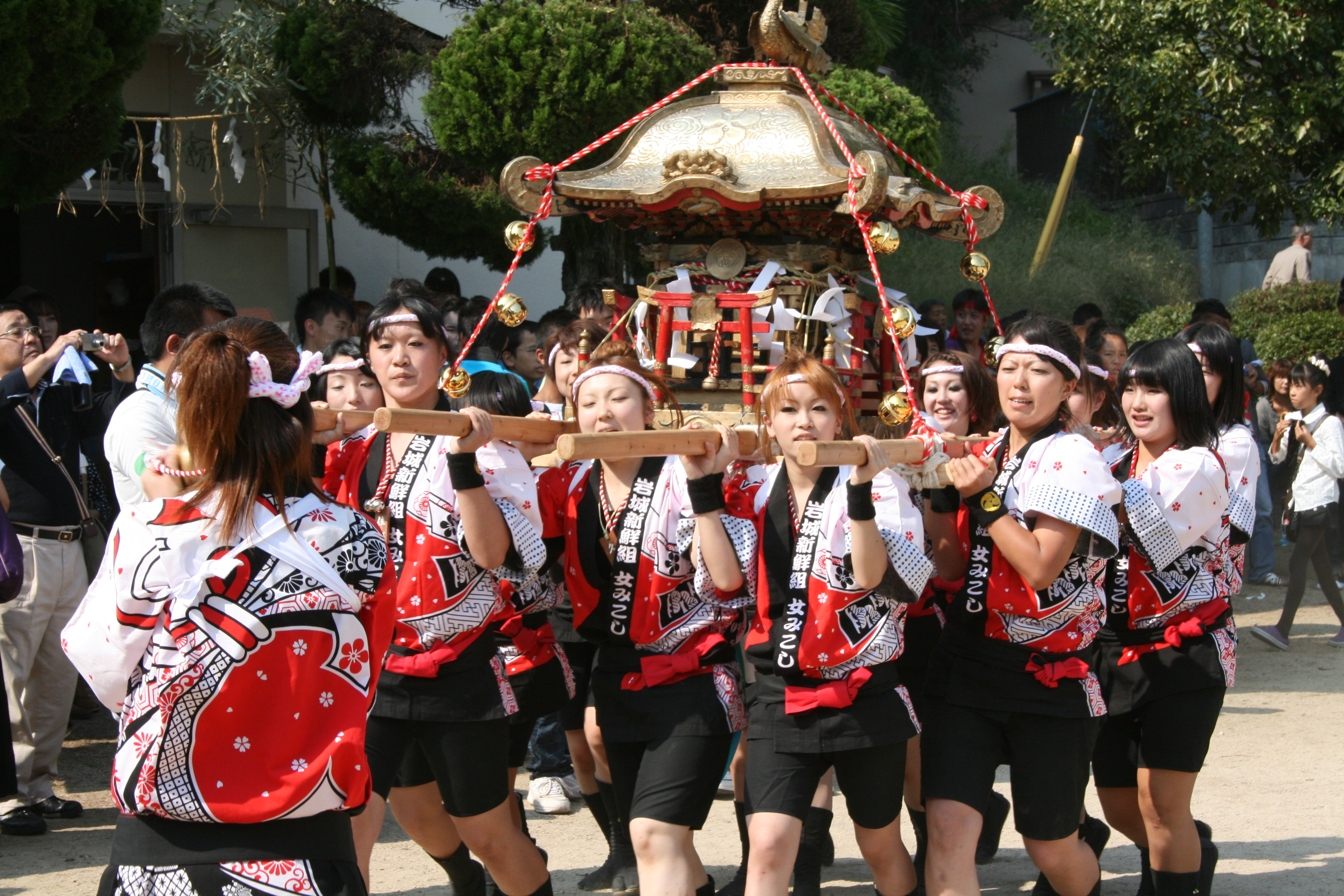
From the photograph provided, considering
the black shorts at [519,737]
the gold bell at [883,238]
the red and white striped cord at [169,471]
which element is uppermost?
the gold bell at [883,238]

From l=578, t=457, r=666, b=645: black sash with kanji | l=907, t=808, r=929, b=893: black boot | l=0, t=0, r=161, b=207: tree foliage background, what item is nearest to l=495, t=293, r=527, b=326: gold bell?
l=578, t=457, r=666, b=645: black sash with kanji

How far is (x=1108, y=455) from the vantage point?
3.47 m

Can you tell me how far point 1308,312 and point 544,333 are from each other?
6.65 meters

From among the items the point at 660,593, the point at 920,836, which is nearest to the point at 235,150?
the point at 660,593

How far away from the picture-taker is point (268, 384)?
2.07 metres

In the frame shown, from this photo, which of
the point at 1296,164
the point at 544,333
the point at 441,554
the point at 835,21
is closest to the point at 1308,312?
the point at 1296,164

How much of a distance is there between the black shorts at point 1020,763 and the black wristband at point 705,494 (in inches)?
29.8

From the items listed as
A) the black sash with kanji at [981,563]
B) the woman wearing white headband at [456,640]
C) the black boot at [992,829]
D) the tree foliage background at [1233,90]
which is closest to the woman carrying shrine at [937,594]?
the black boot at [992,829]

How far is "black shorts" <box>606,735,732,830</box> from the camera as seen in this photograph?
281cm

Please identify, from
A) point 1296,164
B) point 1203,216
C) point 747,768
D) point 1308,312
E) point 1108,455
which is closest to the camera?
point 747,768

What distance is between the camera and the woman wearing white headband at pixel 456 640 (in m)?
2.96

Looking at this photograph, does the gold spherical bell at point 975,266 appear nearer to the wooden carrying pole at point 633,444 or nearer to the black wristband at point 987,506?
the black wristband at point 987,506

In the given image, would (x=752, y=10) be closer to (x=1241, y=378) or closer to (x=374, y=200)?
(x=374, y=200)

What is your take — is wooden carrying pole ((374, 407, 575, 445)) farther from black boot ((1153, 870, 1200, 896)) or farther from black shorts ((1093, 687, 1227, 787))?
black boot ((1153, 870, 1200, 896))
